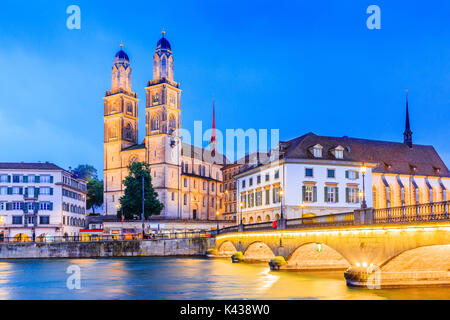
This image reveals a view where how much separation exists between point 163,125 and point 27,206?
3905 centimetres

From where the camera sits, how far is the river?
30.9 metres

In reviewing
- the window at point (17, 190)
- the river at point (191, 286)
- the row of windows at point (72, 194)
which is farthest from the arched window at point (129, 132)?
the river at point (191, 286)

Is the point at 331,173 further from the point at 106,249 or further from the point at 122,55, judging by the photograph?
the point at 122,55

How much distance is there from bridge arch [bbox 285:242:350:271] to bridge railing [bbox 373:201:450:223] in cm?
1258

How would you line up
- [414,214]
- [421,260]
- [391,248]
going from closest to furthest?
[414,214], [391,248], [421,260]

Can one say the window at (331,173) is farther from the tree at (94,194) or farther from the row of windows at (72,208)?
the tree at (94,194)

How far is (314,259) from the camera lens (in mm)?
46500

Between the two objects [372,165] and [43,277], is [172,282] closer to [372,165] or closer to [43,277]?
[43,277]

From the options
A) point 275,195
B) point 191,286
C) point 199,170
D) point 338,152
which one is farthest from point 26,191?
point 191,286

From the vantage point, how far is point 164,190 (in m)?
116

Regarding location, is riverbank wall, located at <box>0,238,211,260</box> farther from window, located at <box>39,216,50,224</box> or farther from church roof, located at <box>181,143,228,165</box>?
church roof, located at <box>181,143,228,165</box>
